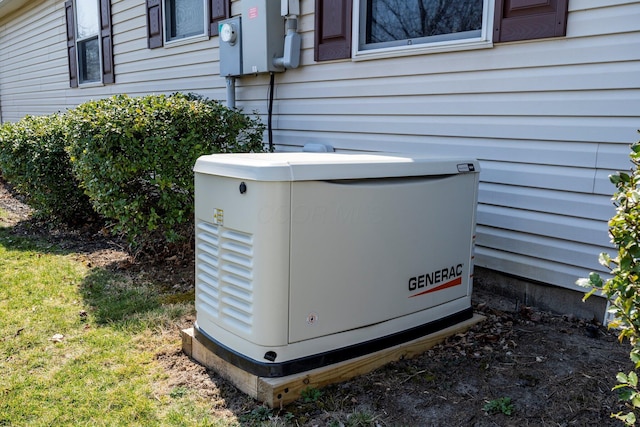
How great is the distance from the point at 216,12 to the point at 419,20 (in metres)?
2.70

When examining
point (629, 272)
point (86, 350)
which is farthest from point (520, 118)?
point (86, 350)

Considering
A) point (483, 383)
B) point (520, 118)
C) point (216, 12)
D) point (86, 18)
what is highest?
point (86, 18)

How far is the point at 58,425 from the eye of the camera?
2330 mm

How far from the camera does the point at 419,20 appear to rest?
3.92 metres

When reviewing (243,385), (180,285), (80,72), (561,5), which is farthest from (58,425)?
(80,72)

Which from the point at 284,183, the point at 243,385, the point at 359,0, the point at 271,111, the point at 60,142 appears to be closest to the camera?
the point at 284,183

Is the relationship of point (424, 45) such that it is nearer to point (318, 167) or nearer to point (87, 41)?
point (318, 167)

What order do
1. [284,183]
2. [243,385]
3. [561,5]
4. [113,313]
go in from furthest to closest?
[113,313], [561,5], [243,385], [284,183]

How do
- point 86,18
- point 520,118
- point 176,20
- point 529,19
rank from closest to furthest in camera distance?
point 529,19, point 520,118, point 176,20, point 86,18

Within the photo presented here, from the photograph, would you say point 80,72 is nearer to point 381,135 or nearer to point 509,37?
point 381,135

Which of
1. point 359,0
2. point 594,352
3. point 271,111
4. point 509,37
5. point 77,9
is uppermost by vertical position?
point 77,9

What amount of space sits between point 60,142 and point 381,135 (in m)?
3.87

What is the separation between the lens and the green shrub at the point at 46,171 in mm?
6031

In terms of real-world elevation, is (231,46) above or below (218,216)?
above
